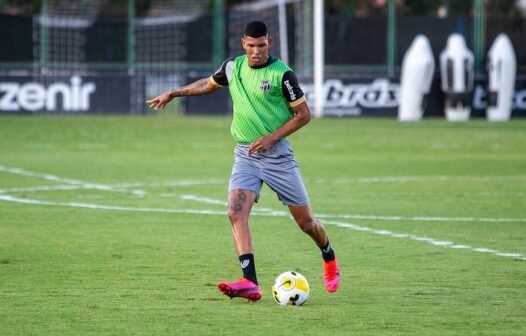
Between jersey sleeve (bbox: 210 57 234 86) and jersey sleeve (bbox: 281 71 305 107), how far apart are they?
557 mm

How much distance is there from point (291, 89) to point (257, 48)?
1.29ft

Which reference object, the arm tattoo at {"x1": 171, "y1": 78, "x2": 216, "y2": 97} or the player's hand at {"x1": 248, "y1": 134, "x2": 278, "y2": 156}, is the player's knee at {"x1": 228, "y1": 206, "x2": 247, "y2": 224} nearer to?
the player's hand at {"x1": 248, "y1": 134, "x2": 278, "y2": 156}

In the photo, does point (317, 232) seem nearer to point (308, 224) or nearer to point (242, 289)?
point (308, 224)

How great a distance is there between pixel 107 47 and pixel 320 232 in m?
31.6

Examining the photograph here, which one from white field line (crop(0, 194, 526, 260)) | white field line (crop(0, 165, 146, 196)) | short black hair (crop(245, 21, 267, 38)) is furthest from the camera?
white field line (crop(0, 165, 146, 196))

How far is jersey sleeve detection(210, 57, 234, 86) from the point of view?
10.2 m

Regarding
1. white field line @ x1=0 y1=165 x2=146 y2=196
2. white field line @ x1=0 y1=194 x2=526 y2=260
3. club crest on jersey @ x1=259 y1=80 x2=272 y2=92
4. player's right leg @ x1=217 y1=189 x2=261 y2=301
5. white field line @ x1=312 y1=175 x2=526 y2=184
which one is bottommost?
white field line @ x1=312 y1=175 x2=526 y2=184

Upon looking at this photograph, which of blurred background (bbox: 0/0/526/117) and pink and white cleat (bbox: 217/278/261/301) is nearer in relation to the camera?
pink and white cleat (bbox: 217/278/261/301)

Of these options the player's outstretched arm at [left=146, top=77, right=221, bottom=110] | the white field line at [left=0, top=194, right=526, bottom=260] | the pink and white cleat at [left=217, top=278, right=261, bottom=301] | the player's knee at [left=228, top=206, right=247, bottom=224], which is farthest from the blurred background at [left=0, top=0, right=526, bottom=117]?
the pink and white cleat at [left=217, top=278, right=261, bottom=301]

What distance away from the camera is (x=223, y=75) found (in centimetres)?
1028

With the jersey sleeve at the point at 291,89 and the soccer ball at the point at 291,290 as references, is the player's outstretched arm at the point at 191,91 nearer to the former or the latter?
the jersey sleeve at the point at 291,89

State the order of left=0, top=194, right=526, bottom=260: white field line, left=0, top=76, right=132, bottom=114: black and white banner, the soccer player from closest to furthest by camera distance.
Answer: the soccer player, left=0, top=194, right=526, bottom=260: white field line, left=0, top=76, right=132, bottom=114: black and white banner

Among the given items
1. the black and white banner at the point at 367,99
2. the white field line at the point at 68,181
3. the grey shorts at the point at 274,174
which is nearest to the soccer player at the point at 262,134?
the grey shorts at the point at 274,174

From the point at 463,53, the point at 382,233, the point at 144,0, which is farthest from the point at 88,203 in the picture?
the point at 144,0
